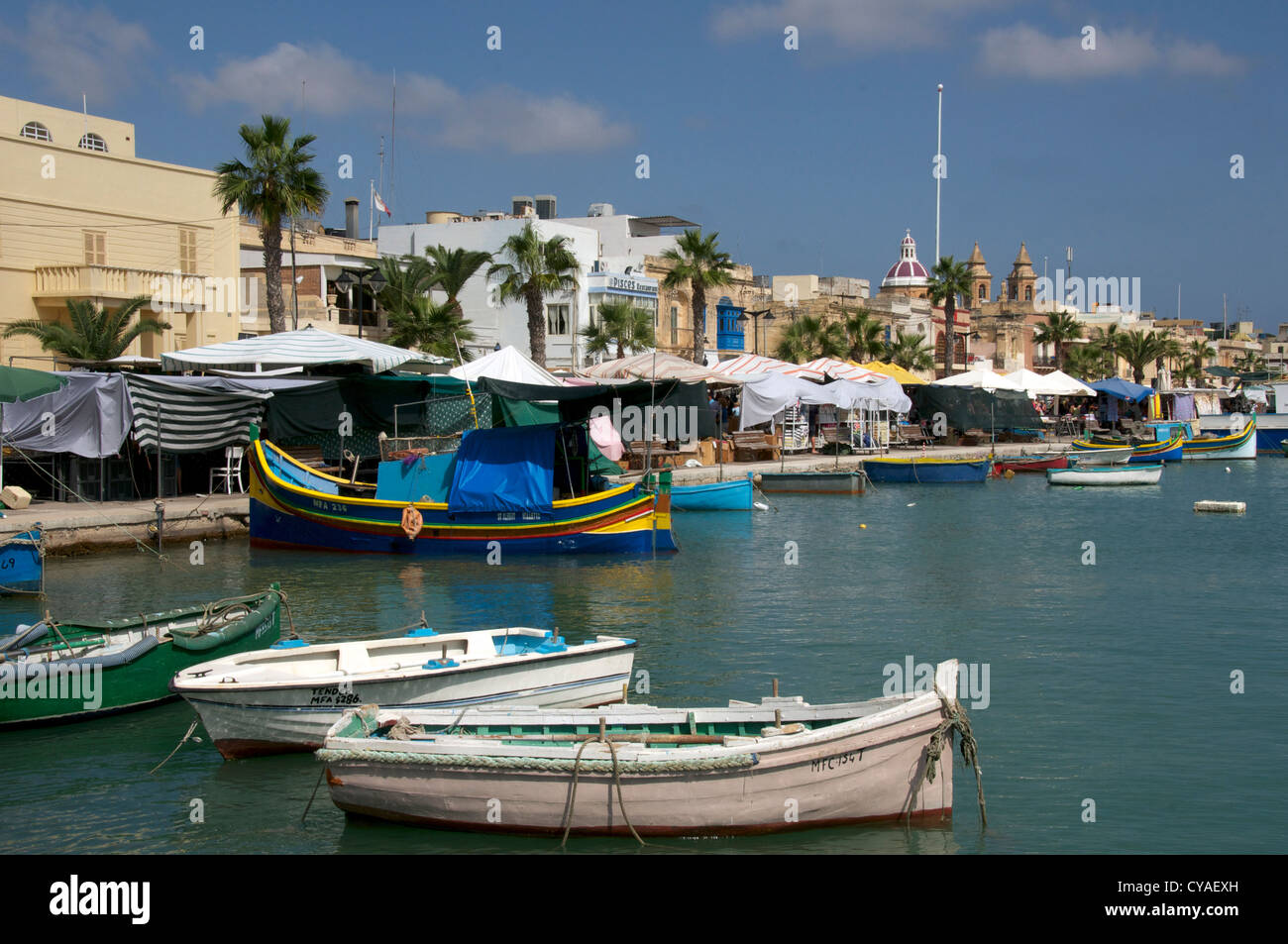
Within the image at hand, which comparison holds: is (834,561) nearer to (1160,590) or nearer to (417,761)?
(1160,590)

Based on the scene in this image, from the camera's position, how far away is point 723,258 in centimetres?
5034

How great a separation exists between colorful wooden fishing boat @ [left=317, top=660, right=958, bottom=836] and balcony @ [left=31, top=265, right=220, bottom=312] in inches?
1069

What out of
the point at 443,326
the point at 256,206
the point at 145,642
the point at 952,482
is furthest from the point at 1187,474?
the point at 145,642

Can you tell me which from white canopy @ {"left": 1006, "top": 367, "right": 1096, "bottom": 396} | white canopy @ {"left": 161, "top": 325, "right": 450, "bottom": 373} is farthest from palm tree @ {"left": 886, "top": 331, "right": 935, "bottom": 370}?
white canopy @ {"left": 161, "top": 325, "right": 450, "bottom": 373}

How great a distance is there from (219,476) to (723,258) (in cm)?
2641

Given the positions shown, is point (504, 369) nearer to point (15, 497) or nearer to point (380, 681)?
point (15, 497)

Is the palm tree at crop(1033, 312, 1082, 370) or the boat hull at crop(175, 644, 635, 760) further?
the palm tree at crop(1033, 312, 1082, 370)

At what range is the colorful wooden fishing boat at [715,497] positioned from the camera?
→ 3475 cm

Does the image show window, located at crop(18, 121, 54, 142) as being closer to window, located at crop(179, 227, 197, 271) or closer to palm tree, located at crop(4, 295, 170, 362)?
window, located at crop(179, 227, 197, 271)

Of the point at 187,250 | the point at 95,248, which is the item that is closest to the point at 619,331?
the point at 187,250

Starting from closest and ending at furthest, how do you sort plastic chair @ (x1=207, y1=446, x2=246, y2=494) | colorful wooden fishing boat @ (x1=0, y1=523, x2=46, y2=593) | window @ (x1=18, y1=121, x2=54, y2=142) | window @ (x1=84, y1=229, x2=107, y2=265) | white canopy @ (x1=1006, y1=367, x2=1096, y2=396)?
colorful wooden fishing boat @ (x1=0, y1=523, x2=46, y2=593) < plastic chair @ (x1=207, y1=446, x2=246, y2=494) < window @ (x1=84, y1=229, x2=107, y2=265) < window @ (x1=18, y1=121, x2=54, y2=142) < white canopy @ (x1=1006, y1=367, x2=1096, y2=396)

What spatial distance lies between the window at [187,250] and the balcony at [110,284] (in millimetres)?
756

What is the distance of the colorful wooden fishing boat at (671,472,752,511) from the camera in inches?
1368

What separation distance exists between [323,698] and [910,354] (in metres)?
61.5
